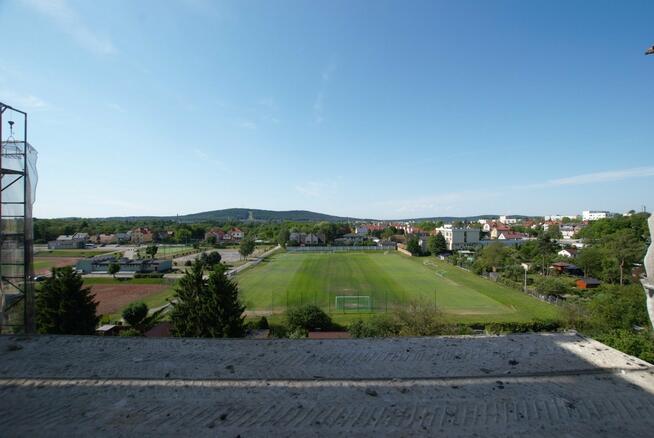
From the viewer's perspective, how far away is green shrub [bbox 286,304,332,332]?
16.0 metres

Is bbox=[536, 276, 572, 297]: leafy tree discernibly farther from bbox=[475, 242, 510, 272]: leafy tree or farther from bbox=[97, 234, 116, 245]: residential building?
bbox=[97, 234, 116, 245]: residential building

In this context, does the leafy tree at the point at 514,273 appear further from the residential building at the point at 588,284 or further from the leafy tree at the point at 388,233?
the leafy tree at the point at 388,233

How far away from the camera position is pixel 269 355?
5.36m

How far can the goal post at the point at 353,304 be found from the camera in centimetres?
2103

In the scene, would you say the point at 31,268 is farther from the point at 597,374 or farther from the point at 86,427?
the point at 597,374

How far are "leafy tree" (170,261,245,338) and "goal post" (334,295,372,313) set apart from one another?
9645mm

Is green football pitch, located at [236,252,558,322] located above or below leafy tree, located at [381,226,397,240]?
below

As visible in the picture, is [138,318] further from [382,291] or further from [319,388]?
[382,291]

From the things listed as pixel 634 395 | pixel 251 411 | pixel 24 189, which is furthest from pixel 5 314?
pixel 634 395

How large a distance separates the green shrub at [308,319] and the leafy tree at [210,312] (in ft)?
12.5

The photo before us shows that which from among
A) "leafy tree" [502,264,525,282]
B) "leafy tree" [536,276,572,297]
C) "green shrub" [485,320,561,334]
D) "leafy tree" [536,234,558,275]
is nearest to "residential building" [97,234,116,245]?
"leafy tree" [502,264,525,282]

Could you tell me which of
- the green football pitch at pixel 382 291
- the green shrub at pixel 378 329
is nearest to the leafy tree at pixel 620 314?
the green football pitch at pixel 382 291

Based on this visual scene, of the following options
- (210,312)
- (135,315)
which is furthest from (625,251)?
(135,315)

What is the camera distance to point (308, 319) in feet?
52.6
